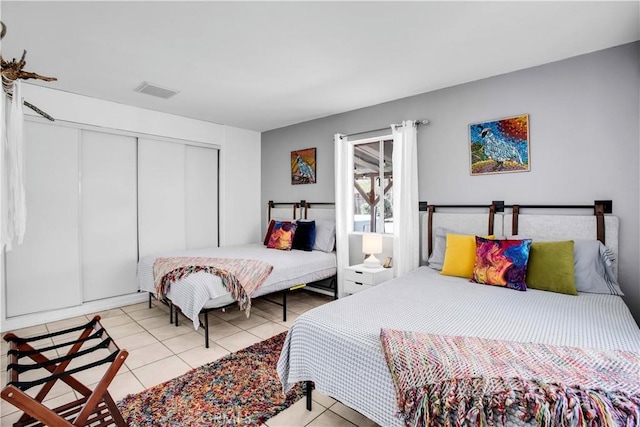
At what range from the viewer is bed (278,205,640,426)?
4.87ft

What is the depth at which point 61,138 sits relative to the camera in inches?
138

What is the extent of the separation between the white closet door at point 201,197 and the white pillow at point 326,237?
1.75m

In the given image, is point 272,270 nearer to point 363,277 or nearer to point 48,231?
point 363,277

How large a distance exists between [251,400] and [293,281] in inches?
60.0

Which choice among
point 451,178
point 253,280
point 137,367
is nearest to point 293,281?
point 253,280

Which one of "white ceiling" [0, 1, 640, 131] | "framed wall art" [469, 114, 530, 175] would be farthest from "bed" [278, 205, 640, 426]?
"white ceiling" [0, 1, 640, 131]

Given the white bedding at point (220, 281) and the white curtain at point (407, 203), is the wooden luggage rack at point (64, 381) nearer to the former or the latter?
the white bedding at point (220, 281)

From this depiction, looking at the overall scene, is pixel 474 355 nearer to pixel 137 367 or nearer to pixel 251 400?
pixel 251 400

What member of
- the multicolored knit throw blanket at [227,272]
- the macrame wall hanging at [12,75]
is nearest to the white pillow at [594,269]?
the multicolored knit throw blanket at [227,272]

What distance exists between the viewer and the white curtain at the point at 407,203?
3416 millimetres

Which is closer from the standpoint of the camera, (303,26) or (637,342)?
(637,342)

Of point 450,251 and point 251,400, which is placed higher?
point 450,251

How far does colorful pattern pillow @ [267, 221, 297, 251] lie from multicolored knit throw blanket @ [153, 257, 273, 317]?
900 mm

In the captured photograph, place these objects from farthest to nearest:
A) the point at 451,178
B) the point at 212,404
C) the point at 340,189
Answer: the point at 340,189 → the point at 451,178 → the point at 212,404
